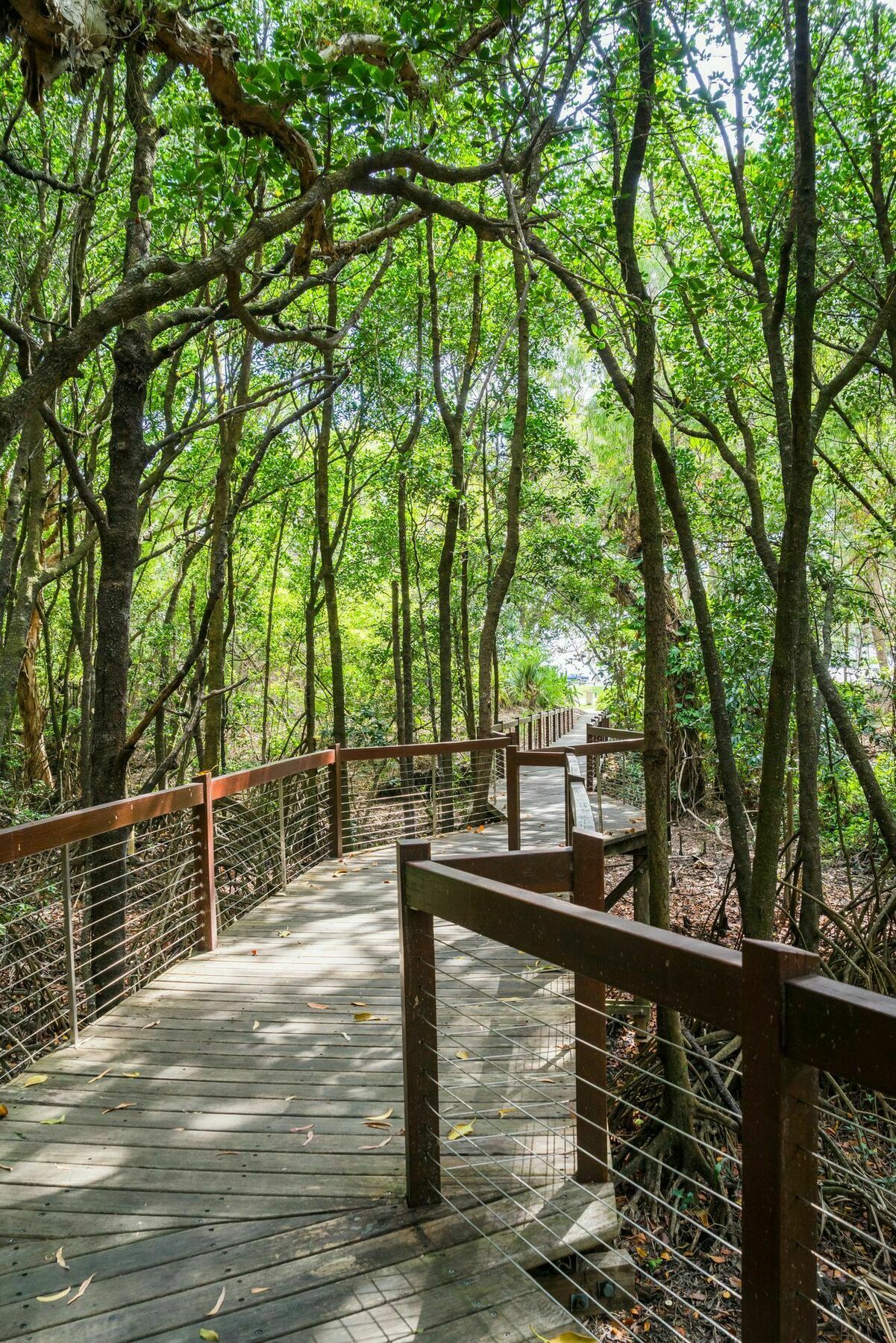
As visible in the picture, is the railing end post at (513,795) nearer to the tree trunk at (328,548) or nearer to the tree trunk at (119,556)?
the tree trunk at (119,556)

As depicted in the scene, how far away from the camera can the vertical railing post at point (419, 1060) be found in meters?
2.69

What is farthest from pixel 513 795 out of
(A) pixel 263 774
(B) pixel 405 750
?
(A) pixel 263 774

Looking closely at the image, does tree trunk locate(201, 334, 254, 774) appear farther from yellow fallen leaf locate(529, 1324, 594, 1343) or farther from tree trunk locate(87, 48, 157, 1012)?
yellow fallen leaf locate(529, 1324, 594, 1343)

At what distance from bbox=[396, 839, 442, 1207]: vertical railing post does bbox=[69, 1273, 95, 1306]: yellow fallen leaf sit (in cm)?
92

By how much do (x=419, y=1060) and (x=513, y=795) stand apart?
203 inches

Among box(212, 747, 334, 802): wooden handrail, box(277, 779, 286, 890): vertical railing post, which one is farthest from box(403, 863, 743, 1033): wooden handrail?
box(277, 779, 286, 890): vertical railing post

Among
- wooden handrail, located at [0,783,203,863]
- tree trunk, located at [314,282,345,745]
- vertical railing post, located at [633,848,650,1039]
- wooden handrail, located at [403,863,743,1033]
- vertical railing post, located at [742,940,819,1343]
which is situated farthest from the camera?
tree trunk, located at [314,282,345,745]

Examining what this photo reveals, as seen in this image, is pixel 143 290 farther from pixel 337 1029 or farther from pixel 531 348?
pixel 531 348

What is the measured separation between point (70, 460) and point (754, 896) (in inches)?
197

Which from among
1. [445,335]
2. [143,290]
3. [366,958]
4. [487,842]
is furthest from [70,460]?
[445,335]

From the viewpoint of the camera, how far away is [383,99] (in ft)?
14.5

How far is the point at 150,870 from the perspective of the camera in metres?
9.85

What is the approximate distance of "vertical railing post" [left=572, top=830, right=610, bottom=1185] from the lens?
2.81m

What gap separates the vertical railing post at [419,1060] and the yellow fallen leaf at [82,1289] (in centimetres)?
92
